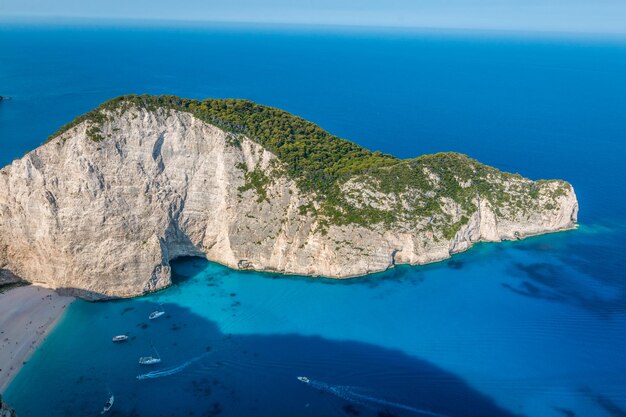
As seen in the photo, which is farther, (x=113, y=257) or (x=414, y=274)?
(x=414, y=274)

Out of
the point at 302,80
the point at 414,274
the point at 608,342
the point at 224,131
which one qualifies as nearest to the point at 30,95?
the point at 302,80

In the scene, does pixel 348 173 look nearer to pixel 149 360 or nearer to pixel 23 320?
pixel 149 360

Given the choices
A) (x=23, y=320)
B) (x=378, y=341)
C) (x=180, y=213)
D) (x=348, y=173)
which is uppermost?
(x=348, y=173)

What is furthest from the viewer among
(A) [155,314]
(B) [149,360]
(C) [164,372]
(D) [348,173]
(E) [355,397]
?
(D) [348,173]

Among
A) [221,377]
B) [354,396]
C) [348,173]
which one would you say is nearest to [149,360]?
[221,377]

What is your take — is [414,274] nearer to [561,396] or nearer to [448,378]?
[448,378]

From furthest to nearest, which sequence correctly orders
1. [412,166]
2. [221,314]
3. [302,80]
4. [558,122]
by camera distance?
[302,80]
[558,122]
[412,166]
[221,314]

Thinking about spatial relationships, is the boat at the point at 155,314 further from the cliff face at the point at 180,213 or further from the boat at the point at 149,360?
the boat at the point at 149,360
